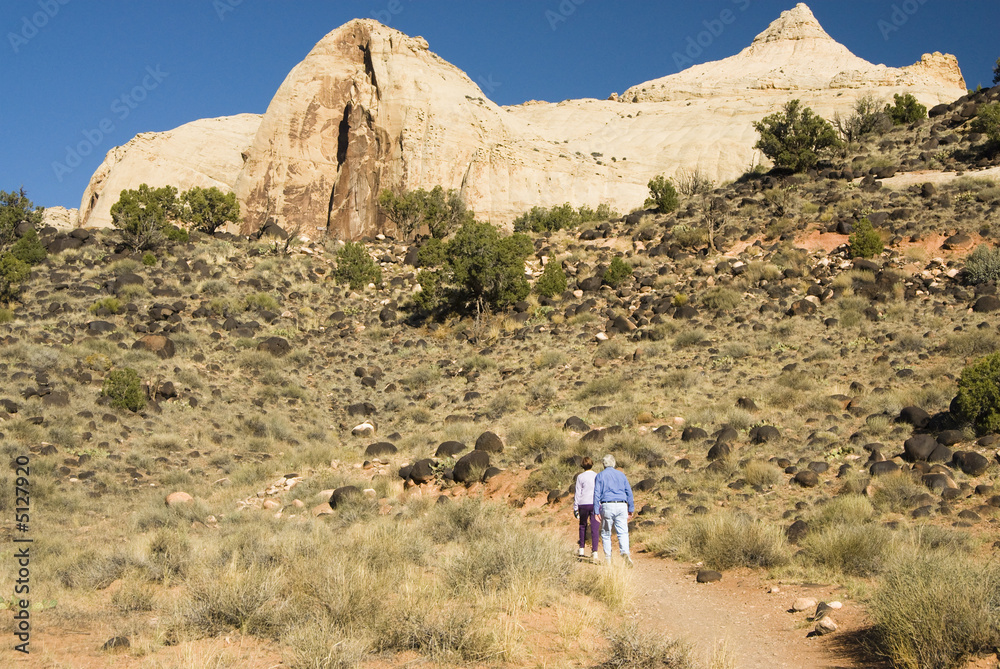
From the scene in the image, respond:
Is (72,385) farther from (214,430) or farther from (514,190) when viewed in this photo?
(514,190)

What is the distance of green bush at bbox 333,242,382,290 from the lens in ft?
112

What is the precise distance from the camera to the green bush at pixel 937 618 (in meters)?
5.77

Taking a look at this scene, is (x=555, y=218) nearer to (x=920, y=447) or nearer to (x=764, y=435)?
(x=764, y=435)

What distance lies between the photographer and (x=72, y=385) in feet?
69.8

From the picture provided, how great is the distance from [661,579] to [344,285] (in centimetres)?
2711

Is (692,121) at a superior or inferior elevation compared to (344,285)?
superior

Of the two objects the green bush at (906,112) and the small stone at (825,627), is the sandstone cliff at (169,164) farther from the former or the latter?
the small stone at (825,627)

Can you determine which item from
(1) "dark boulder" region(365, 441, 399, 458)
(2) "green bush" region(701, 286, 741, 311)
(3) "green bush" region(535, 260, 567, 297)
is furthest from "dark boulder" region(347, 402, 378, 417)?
(2) "green bush" region(701, 286, 741, 311)

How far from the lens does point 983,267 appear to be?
22.9 meters

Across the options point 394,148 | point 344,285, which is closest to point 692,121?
point 394,148

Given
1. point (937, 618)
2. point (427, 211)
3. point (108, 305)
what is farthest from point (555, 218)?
point (937, 618)

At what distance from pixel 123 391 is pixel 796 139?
109 ft

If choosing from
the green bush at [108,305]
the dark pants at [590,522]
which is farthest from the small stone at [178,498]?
the green bush at [108,305]

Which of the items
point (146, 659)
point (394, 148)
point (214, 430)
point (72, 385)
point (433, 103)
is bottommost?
point (146, 659)
